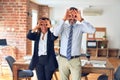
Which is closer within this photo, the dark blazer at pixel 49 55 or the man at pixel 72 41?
the man at pixel 72 41

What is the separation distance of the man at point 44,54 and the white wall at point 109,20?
7.48m

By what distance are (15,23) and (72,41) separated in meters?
4.37

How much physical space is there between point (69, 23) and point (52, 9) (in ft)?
25.4

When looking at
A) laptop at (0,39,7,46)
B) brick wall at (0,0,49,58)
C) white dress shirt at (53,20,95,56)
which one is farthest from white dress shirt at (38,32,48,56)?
brick wall at (0,0,49,58)

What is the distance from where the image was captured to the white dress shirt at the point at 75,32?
3068 millimetres

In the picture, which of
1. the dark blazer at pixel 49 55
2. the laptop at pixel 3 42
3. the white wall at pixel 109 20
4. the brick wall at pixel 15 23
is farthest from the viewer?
the white wall at pixel 109 20

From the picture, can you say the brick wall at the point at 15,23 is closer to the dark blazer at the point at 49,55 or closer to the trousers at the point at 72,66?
the dark blazer at the point at 49,55

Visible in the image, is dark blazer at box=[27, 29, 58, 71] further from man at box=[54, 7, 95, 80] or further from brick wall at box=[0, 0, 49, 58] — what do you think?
brick wall at box=[0, 0, 49, 58]

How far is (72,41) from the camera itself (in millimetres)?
3068

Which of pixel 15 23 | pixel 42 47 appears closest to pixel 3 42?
pixel 15 23

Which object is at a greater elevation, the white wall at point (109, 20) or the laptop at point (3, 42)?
the white wall at point (109, 20)

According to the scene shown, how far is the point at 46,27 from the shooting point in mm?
3348

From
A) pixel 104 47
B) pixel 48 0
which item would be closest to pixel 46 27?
pixel 48 0

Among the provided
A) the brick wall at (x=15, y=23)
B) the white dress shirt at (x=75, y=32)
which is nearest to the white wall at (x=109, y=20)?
the brick wall at (x=15, y=23)
